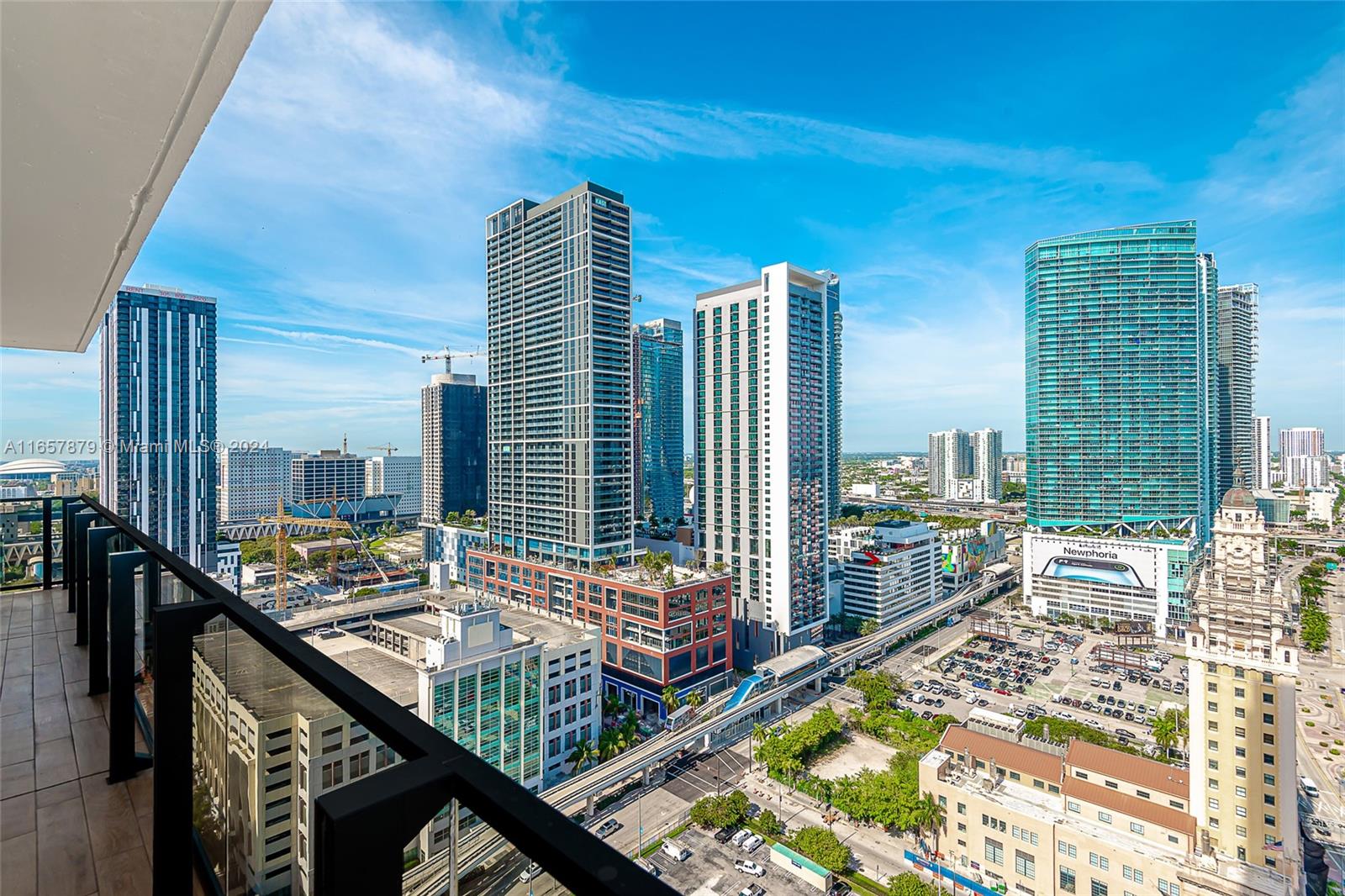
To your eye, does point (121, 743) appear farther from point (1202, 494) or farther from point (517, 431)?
point (1202, 494)

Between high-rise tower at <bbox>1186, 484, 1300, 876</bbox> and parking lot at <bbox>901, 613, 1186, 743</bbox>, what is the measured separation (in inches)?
251

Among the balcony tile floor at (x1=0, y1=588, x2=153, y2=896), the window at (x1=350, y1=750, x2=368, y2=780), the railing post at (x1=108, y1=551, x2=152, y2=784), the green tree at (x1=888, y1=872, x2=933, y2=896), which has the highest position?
the window at (x1=350, y1=750, x2=368, y2=780)

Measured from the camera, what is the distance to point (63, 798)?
5.16 feet

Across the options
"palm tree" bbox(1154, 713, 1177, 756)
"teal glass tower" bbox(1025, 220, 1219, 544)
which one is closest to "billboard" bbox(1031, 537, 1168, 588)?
"teal glass tower" bbox(1025, 220, 1219, 544)

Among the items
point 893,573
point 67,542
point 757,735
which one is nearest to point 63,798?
point 67,542

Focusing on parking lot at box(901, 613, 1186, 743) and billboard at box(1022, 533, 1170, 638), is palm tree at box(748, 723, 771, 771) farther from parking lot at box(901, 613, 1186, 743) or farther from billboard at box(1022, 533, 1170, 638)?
billboard at box(1022, 533, 1170, 638)

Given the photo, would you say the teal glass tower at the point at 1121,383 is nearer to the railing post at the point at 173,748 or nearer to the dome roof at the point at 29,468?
the railing post at the point at 173,748

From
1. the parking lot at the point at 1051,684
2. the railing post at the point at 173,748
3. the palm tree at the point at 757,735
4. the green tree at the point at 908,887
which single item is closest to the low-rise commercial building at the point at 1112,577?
the parking lot at the point at 1051,684

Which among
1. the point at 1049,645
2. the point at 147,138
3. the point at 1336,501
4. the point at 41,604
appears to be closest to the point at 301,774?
the point at 147,138

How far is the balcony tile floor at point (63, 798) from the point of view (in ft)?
4.32

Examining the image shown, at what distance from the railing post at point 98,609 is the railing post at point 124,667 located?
56cm

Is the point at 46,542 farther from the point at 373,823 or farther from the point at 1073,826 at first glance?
the point at 1073,826

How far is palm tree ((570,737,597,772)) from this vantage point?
12.5 meters

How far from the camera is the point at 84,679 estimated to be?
2.28 m
